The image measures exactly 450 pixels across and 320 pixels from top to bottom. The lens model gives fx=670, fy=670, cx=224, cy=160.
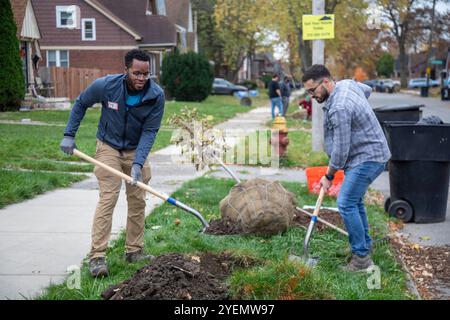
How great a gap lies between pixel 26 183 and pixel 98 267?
4.11 metres

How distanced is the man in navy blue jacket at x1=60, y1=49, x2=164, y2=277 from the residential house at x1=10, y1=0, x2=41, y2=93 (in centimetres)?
2041

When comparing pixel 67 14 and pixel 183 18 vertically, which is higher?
pixel 183 18

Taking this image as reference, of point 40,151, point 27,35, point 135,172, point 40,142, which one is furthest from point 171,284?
point 27,35

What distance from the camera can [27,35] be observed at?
25.8m

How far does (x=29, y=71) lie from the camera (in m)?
26.9

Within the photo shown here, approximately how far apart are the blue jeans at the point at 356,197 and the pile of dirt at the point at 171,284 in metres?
1.34

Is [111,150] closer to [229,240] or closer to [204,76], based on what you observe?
[229,240]

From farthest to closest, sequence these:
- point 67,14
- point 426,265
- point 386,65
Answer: point 386,65 → point 67,14 → point 426,265

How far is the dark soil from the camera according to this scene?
673 centimetres

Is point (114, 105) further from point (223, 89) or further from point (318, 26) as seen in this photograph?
point (223, 89)

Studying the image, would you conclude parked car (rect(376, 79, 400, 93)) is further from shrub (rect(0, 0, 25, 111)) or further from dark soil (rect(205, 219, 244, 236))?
dark soil (rect(205, 219, 244, 236))
